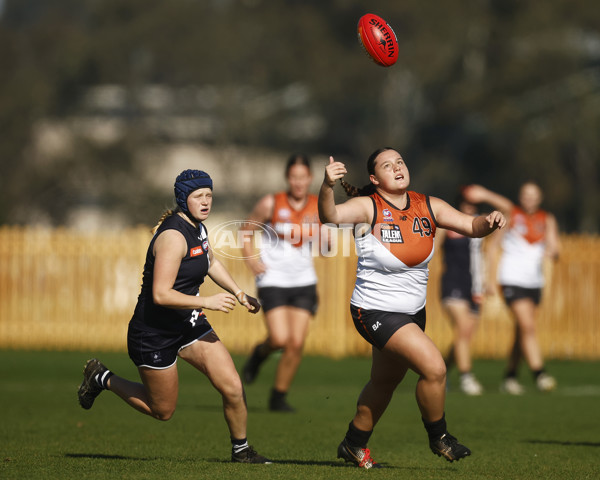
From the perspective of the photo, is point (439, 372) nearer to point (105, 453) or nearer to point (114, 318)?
point (105, 453)

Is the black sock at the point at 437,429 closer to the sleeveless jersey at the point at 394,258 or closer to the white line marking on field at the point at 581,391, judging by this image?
the sleeveless jersey at the point at 394,258

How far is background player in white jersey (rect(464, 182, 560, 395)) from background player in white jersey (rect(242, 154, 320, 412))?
300 centimetres

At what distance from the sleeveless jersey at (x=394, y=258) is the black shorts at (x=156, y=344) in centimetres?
118

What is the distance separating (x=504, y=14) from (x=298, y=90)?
7.79m

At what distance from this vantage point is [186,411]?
36.7 feet

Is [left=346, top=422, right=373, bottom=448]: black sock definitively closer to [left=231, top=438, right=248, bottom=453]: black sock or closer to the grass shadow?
[left=231, top=438, right=248, bottom=453]: black sock

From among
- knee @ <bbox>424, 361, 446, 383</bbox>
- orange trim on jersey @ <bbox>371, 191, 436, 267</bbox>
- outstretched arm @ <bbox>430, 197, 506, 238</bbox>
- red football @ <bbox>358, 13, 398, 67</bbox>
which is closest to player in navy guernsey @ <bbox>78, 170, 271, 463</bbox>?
orange trim on jersey @ <bbox>371, 191, 436, 267</bbox>

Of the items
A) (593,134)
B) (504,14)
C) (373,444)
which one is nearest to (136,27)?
(504,14)

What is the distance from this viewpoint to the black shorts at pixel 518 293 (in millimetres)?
13211

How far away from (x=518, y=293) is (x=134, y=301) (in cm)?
964

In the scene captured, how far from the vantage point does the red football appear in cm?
819

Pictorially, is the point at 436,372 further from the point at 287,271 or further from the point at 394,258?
the point at 287,271

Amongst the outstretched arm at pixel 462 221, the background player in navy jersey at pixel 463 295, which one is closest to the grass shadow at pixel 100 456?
the outstretched arm at pixel 462 221

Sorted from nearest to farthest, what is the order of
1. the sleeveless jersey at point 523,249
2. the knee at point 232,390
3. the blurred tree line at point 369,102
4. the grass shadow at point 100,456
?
the knee at point 232,390 → the grass shadow at point 100,456 → the sleeveless jersey at point 523,249 → the blurred tree line at point 369,102
